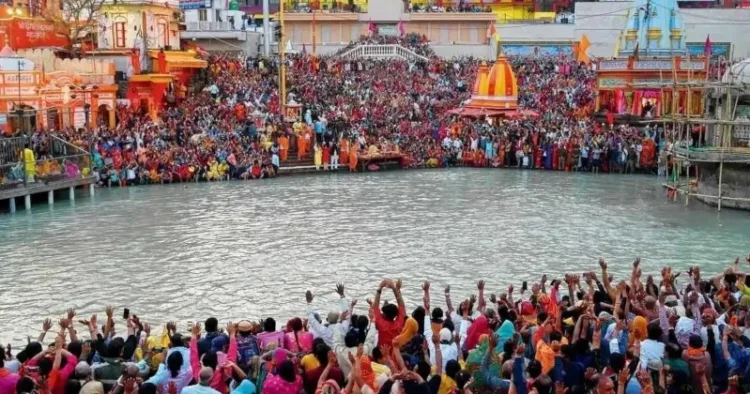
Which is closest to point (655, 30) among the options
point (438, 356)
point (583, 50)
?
point (583, 50)

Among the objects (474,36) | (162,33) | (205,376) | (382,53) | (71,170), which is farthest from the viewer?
(474,36)

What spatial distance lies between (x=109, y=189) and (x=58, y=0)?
1964cm

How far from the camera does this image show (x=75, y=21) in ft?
132

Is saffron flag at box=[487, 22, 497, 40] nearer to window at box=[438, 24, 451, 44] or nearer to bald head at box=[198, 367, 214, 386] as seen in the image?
window at box=[438, 24, 451, 44]

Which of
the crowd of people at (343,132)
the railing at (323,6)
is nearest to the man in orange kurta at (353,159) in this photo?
the crowd of people at (343,132)

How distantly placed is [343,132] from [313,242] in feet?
45.7

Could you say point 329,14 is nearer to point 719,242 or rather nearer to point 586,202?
point 586,202

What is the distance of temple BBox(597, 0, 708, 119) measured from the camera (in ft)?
117

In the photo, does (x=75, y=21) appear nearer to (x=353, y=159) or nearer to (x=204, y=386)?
(x=353, y=159)

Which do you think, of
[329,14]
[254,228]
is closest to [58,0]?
[329,14]

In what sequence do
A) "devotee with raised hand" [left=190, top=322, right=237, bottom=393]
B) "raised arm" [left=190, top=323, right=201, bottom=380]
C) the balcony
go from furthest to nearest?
the balcony
"raised arm" [left=190, top=323, right=201, bottom=380]
"devotee with raised hand" [left=190, top=322, right=237, bottom=393]

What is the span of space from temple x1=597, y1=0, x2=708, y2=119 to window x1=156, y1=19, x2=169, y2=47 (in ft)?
60.5

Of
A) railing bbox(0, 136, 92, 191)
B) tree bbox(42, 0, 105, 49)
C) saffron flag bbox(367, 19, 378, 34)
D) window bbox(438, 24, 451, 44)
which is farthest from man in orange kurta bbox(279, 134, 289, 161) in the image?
window bbox(438, 24, 451, 44)

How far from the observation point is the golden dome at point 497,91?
35.7 metres
